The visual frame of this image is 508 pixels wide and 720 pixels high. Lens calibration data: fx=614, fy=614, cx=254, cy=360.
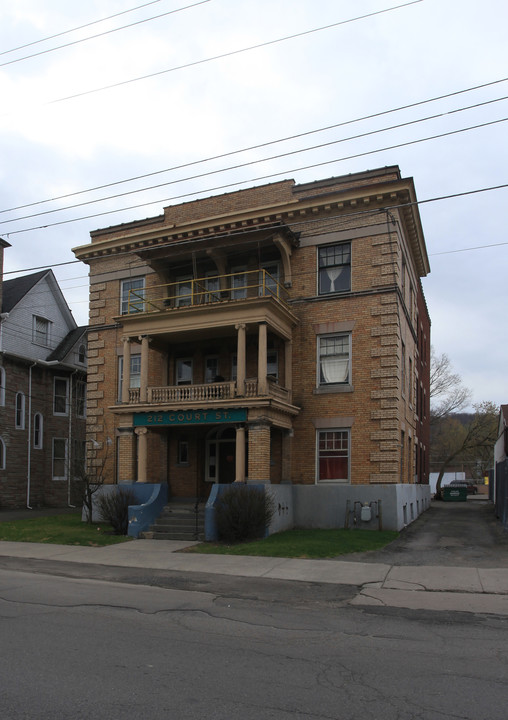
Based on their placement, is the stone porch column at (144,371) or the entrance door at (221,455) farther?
the entrance door at (221,455)

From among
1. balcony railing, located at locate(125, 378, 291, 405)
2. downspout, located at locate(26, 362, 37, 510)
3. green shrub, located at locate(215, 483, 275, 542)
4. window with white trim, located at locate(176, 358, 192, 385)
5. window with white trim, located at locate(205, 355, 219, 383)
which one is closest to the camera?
green shrub, located at locate(215, 483, 275, 542)

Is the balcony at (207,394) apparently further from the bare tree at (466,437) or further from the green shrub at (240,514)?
the bare tree at (466,437)

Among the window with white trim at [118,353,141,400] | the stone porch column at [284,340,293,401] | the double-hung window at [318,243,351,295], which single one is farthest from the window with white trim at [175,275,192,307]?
the double-hung window at [318,243,351,295]

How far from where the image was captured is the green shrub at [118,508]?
19.4 m

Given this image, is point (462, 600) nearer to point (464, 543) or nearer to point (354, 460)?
point (464, 543)

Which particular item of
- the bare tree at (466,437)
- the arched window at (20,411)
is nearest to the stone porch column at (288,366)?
the arched window at (20,411)

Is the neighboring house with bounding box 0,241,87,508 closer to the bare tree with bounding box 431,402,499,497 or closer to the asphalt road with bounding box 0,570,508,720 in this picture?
the asphalt road with bounding box 0,570,508,720

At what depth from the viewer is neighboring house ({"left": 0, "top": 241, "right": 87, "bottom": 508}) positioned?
3031 cm

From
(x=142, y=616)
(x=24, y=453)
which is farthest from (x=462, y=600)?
(x=24, y=453)

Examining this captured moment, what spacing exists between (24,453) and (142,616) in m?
24.6

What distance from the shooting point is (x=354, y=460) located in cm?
2014

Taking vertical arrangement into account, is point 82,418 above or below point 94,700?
above

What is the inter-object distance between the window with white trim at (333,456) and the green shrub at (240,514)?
3750 millimetres

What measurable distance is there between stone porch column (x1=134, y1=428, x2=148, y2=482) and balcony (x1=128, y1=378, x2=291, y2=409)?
988 mm
